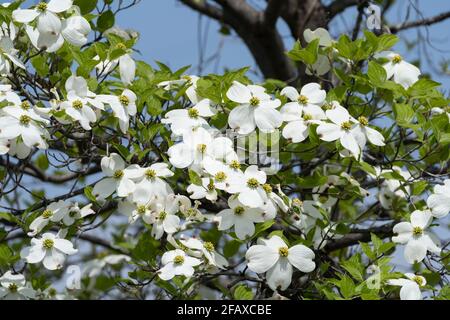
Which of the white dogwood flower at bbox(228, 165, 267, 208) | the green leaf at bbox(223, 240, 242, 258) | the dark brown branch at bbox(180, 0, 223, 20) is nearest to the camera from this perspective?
the white dogwood flower at bbox(228, 165, 267, 208)

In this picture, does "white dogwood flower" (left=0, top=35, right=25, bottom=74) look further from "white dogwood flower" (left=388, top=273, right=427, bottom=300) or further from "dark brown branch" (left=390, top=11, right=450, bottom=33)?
"dark brown branch" (left=390, top=11, right=450, bottom=33)

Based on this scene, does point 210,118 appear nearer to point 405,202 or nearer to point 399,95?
point 399,95

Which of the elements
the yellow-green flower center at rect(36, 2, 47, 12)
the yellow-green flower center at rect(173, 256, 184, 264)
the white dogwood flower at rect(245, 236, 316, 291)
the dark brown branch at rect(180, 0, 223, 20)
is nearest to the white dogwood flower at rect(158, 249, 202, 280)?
the yellow-green flower center at rect(173, 256, 184, 264)

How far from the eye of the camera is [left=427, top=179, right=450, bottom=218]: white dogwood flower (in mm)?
1686

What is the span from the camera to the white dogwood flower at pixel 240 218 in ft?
5.24

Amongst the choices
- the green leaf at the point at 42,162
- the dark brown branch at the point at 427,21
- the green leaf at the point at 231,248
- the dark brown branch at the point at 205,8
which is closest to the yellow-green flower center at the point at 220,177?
the green leaf at the point at 231,248

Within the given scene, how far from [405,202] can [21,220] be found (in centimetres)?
102

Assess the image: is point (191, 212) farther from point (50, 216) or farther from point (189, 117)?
point (50, 216)

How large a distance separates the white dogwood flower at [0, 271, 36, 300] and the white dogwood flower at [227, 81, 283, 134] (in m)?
0.61

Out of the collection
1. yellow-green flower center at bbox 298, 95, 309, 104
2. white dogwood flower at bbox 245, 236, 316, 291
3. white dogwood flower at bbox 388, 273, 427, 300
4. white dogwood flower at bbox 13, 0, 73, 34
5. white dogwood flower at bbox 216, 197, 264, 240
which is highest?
white dogwood flower at bbox 13, 0, 73, 34

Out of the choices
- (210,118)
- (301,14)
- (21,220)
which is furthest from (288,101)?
(301,14)

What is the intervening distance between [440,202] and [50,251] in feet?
2.77

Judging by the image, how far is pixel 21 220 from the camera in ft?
5.94

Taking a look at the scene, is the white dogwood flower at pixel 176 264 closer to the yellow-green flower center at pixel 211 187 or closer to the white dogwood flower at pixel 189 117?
the yellow-green flower center at pixel 211 187
